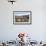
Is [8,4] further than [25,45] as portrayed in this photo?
Yes

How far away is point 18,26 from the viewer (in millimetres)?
5266

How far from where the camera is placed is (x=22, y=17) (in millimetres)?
5309

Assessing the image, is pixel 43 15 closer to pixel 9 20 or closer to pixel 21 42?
pixel 9 20

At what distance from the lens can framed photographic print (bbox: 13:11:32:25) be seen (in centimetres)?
527

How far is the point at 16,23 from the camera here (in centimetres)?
528

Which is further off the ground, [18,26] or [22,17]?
[22,17]

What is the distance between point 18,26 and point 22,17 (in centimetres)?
40

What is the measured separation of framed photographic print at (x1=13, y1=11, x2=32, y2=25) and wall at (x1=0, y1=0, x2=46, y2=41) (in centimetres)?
12

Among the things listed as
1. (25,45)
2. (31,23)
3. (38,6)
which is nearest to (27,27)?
(31,23)

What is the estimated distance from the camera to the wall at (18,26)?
525 cm

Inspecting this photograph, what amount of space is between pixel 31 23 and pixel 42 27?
1.59 feet

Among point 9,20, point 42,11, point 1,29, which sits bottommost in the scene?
point 1,29

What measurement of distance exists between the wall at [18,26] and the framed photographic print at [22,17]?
0.40ft

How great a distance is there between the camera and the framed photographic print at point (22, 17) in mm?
5273
